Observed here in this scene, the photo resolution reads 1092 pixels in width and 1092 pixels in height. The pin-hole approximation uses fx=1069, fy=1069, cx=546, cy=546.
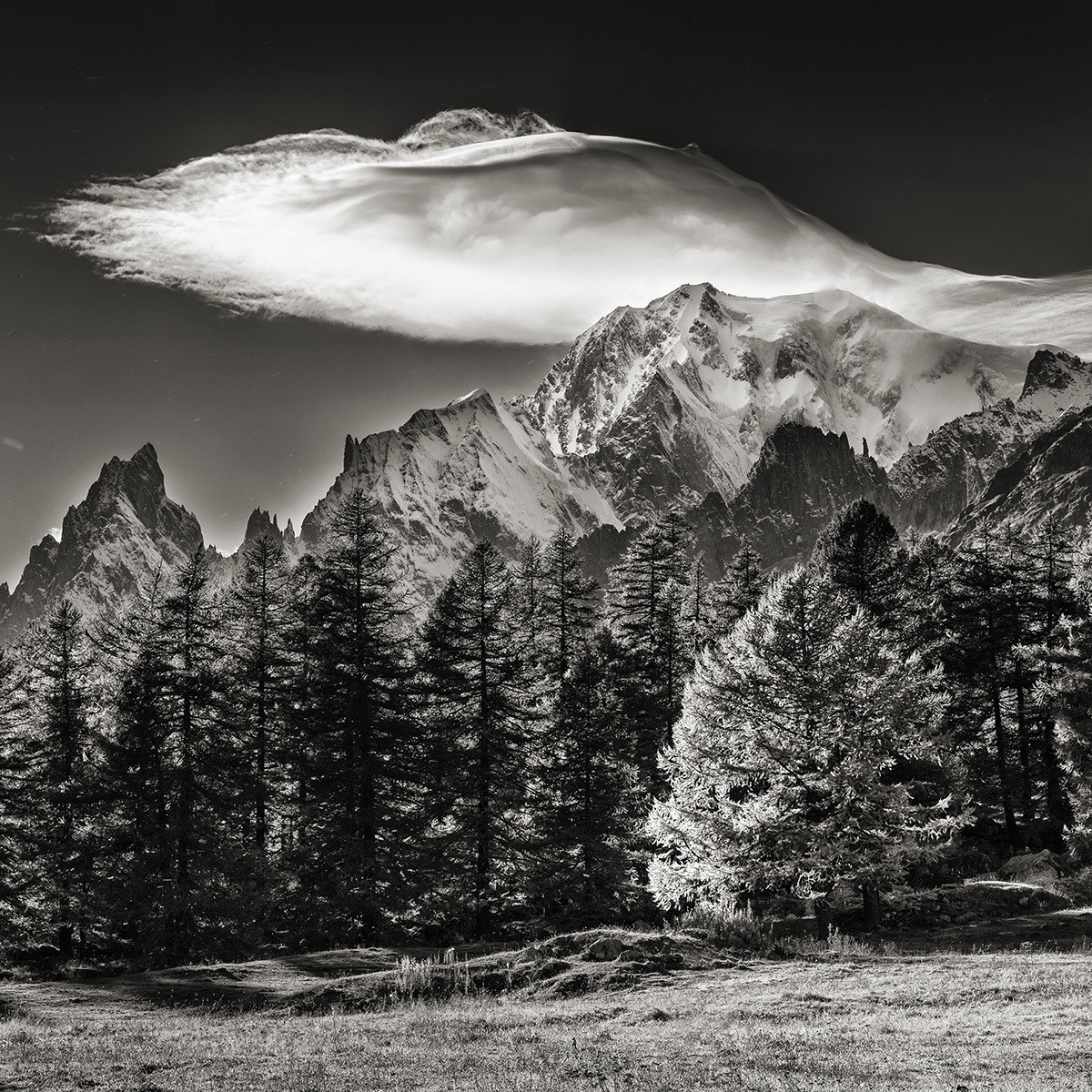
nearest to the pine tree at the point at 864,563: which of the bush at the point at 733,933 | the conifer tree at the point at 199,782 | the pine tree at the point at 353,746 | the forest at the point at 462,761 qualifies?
the forest at the point at 462,761

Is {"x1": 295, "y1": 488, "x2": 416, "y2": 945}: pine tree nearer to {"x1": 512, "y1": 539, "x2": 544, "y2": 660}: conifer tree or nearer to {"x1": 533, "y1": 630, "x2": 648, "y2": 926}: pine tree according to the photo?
{"x1": 533, "y1": 630, "x2": 648, "y2": 926}: pine tree

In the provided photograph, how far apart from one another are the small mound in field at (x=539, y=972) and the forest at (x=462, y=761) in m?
6.51

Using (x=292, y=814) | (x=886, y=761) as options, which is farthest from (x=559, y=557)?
(x=886, y=761)

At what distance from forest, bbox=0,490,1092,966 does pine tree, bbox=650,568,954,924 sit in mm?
87

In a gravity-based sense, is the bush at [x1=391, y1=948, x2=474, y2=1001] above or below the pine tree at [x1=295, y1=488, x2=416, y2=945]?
below

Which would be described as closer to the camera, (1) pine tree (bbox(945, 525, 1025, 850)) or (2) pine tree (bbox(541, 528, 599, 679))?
(1) pine tree (bbox(945, 525, 1025, 850))

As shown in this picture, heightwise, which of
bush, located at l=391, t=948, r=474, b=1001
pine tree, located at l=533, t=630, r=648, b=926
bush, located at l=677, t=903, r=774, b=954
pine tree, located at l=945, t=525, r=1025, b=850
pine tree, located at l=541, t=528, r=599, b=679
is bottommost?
bush, located at l=391, t=948, r=474, b=1001

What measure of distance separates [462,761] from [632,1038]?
19.6 m

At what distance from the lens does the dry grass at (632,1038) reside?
39.4ft

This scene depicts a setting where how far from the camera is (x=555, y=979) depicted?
19.4m

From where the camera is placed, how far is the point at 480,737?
33969mm

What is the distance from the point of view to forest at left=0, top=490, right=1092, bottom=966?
28.2 meters

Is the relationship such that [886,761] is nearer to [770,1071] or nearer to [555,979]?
[555,979]

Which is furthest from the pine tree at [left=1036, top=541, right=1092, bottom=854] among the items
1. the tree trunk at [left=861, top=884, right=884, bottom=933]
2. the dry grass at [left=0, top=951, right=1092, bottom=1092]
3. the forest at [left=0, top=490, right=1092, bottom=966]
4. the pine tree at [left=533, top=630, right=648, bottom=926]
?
the dry grass at [left=0, top=951, right=1092, bottom=1092]
